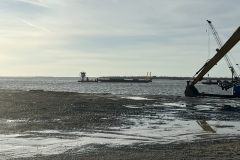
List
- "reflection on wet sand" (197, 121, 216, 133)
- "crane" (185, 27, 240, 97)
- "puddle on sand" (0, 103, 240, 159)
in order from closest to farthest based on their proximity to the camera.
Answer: "puddle on sand" (0, 103, 240, 159), "reflection on wet sand" (197, 121, 216, 133), "crane" (185, 27, 240, 97)

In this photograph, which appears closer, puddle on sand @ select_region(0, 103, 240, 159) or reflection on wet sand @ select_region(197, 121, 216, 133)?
puddle on sand @ select_region(0, 103, 240, 159)

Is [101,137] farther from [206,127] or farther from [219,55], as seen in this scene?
[219,55]

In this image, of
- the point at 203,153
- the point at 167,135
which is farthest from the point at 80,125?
the point at 203,153

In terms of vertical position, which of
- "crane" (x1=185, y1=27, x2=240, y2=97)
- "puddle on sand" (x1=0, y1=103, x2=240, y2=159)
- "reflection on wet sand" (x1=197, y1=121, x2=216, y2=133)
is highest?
"crane" (x1=185, y1=27, x2=240, y2=97)

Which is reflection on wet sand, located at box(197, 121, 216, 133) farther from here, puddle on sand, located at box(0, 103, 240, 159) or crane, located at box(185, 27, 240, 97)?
crane, located at box(185, 27, 240, 97)

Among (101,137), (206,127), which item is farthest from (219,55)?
(101,137)

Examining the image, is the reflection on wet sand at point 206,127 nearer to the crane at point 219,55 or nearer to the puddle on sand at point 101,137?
the puddle on sand at point 101,137

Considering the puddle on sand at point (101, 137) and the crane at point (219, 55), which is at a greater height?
the crane at point (219, 55)

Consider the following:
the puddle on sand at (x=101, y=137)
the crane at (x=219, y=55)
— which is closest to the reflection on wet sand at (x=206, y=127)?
the puddle on sand at (x=101, y=137)

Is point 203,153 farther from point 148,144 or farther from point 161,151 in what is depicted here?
point 148,144

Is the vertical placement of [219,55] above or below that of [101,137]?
above

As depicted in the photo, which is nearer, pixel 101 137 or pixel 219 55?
pixel 101 137

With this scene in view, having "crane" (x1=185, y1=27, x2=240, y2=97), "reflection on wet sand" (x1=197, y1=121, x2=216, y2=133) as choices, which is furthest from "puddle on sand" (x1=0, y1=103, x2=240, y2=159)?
"crane" (x1=185, y1=27, x2=240, y2=97)

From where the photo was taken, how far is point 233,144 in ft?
34.3
